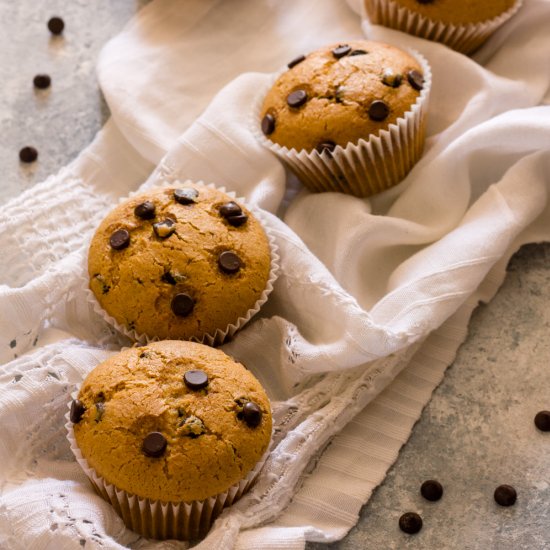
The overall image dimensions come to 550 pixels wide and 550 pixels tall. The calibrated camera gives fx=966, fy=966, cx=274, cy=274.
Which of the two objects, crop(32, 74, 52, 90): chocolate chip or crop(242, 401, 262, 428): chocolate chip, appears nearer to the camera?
crop(242, 401, 262, 428): chocolate chip

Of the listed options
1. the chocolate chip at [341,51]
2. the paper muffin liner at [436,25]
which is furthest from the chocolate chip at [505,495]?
the paper muffin liner at [436,25]

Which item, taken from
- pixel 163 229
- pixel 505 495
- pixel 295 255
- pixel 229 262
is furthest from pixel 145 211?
pixel 505 495

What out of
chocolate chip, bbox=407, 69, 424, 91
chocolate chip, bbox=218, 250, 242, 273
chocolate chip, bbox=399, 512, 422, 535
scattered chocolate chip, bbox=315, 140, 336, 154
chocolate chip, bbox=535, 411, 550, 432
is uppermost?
chocolate chip, bbox=407, 69, 424, 91

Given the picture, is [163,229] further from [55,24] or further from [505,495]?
[55,24]

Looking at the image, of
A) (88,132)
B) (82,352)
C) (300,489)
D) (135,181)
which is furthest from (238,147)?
(300,489)

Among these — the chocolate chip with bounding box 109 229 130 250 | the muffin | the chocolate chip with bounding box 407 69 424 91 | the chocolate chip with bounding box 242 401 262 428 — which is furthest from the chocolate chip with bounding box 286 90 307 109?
the chocolate chip with bounding box 242 401 262 428

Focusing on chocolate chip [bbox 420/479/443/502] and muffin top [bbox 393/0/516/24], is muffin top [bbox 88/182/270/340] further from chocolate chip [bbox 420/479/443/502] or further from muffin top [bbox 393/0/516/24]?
muffin top [bbox 393/0/516/24]

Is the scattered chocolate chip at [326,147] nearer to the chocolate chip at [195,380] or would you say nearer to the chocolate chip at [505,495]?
the chocolate chip at [195,380]
